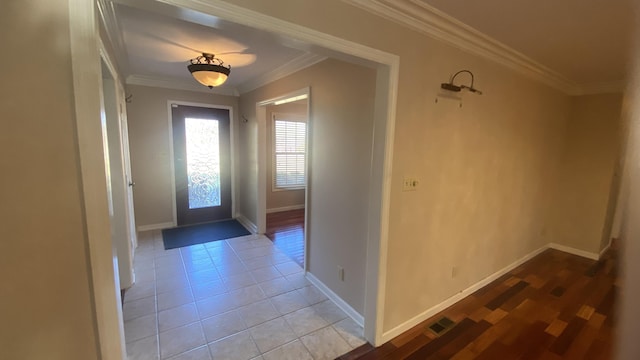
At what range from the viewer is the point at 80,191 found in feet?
3.43

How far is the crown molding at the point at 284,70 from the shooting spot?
2.71m

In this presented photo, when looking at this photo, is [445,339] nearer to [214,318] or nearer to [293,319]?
[293,319]

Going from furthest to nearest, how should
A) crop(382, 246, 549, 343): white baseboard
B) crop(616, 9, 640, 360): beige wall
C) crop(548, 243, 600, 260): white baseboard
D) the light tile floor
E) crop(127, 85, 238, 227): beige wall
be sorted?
crop(127, 85, 238, 227): beige wall < crop(548, 243, 600, 260): white baseboard < crop(382, 246, 549, 343): white baseboard < the light tile floor < crop(616, 9, 640, 360): beige wall

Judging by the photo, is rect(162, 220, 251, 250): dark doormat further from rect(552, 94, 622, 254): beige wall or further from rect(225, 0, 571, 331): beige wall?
rect(552, 94, 622, 254): beige wall

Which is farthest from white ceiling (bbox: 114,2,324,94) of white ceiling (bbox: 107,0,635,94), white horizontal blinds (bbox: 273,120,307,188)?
white horizontal blinds (bbox: 273,120,307,188)

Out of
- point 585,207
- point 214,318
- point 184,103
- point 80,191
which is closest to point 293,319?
point 214,318

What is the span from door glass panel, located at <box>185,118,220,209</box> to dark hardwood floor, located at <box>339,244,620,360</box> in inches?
150

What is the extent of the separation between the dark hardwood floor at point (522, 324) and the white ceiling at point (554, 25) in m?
1.76

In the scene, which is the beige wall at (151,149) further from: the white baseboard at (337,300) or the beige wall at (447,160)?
the beige wall at (447,160)

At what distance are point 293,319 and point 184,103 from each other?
3.79 meters

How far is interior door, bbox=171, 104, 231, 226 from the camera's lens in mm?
4547

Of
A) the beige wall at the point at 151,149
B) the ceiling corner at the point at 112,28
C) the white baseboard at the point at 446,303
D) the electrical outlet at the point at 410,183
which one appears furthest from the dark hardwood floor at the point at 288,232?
the ceiling corner at the point at 112,28

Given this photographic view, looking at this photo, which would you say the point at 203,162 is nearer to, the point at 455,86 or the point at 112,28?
the point at 112,28

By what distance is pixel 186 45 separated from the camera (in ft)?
8.58
